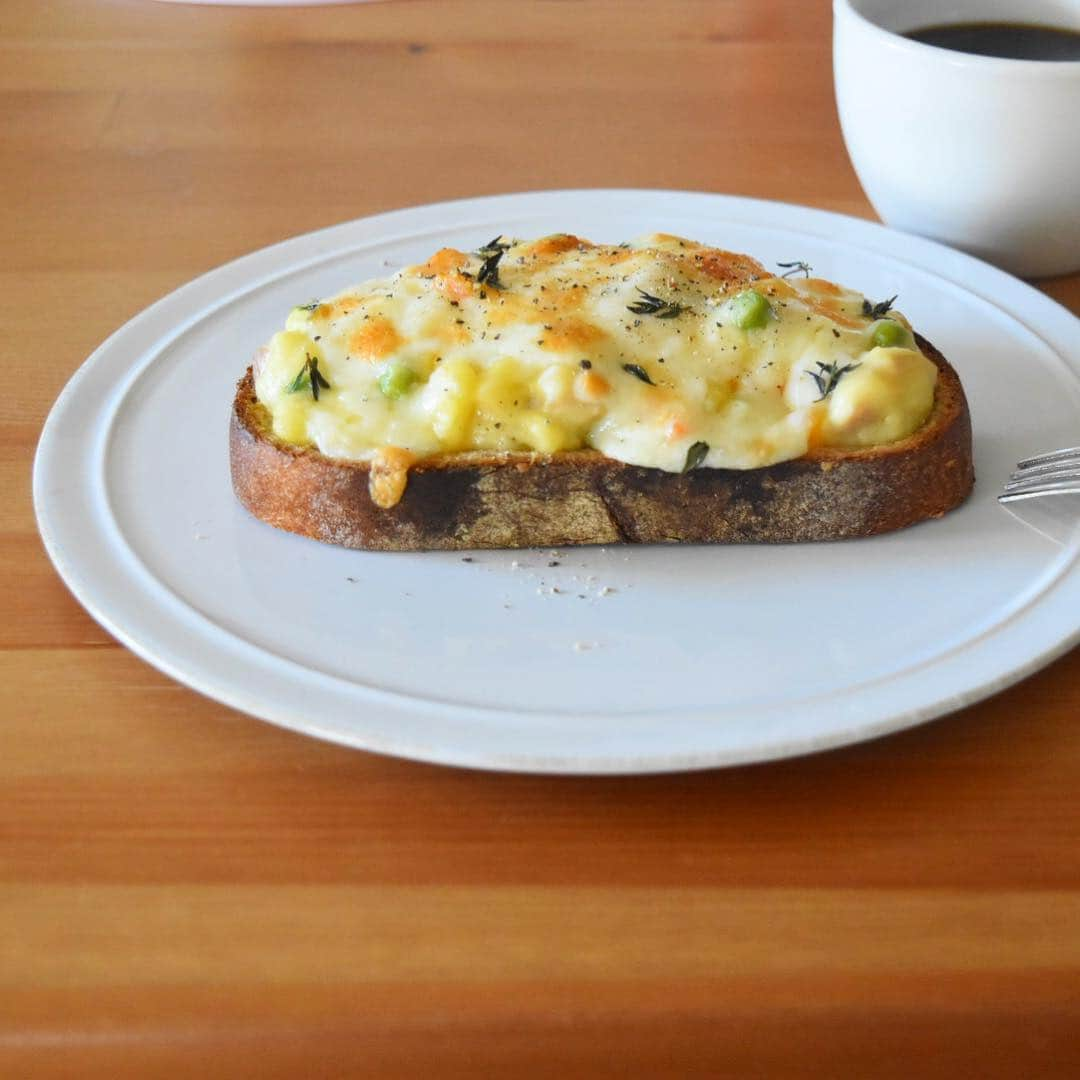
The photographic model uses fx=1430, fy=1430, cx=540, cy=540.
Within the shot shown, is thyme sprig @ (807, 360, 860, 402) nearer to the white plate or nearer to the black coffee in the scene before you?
the white plate

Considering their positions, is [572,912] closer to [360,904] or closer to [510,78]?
[360,904]

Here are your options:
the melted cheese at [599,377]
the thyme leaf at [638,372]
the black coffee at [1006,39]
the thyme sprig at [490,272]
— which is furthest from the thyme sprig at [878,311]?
the black coffee at [1006,39]

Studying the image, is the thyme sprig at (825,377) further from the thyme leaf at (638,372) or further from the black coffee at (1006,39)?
the black coffee at (1006,39)

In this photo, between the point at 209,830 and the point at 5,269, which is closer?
the point at 209,830

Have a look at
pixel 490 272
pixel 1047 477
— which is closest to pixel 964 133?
pixel 1047 477

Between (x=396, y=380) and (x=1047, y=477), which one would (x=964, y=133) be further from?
(x=396, y=380)

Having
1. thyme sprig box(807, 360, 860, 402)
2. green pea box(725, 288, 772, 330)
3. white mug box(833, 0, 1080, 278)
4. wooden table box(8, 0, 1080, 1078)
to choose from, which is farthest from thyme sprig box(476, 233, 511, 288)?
white mug box(833, 0, 1080, 278)

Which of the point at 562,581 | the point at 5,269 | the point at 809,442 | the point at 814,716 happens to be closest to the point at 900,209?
the point at 809,442
